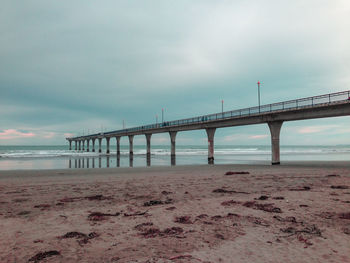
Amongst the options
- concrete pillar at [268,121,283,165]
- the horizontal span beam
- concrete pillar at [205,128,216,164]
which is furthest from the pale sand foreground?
concrete pillar at [205,128,216,164]

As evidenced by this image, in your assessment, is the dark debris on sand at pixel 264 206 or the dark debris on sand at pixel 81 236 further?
the dark debris on sand at pixel 264 206

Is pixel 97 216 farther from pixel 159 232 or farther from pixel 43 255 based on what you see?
pixel 43 255

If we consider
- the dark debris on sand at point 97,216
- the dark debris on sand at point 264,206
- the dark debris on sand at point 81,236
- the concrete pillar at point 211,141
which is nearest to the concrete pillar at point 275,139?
the concrete pillar at point 211,141

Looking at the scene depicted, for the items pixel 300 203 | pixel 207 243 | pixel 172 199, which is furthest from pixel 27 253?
pixel 300 203

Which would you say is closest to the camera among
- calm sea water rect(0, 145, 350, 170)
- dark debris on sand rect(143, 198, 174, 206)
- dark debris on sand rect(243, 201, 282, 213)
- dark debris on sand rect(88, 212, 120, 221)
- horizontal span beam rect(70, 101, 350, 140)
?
dark debris on sand rect(88, 212, 120, 221)

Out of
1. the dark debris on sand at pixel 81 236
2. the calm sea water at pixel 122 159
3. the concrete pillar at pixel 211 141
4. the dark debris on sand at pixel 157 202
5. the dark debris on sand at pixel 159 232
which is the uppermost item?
the concrete pillar at pixel 211 141

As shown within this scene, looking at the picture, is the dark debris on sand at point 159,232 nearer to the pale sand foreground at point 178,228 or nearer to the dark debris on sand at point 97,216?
the pale sand foreground at point 178,228

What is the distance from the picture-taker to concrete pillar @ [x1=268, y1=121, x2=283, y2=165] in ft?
89.1

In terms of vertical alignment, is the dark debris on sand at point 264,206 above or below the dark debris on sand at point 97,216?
below

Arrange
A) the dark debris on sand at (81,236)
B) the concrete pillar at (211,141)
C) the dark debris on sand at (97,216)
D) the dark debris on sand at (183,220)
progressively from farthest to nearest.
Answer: the concrete pillar at (211,141), the dark debris on sand at (97,216), the dark debris on sand at (183,220), the dark debris on sand at (81,236)

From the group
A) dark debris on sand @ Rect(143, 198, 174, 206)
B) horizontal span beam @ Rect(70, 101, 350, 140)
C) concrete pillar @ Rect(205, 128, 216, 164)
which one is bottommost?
dark debris on sand @ Rect(143, 198, 174, 206)

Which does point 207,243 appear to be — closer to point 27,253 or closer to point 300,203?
point 27,253

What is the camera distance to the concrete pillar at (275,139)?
27166mm

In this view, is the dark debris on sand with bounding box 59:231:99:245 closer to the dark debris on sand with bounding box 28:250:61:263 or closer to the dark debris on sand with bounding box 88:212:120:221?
the dark debris on sand with bounding box 28:250:61:263
